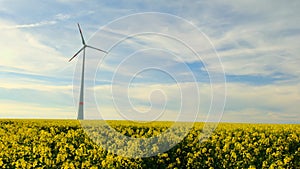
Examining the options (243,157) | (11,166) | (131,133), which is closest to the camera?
(11,166)

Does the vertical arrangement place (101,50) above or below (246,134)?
above

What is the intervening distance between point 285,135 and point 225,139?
1.99 metres

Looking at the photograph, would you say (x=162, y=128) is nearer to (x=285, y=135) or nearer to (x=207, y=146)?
(x=207, y=146)

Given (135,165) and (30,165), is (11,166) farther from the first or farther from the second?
(135,165)

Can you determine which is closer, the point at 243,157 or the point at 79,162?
the point at 79,162

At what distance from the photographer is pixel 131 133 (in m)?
14.0

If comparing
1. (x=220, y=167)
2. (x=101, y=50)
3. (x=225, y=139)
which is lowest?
(x=220, y=167)

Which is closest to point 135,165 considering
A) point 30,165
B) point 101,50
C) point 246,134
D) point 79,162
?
point 79,162

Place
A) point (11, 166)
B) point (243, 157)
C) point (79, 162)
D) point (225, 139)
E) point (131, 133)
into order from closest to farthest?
point (79, 162) → point (11, 166) → point (243, 157) → point (225, 139) → point (131, 133)

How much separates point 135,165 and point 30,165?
262cm

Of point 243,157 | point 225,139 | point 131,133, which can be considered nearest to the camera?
point 243,157

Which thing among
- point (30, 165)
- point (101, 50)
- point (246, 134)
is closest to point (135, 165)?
point (30, 165)

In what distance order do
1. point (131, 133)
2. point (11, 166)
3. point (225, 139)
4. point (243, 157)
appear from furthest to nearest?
point (131, 133)
point (225, 139)
point (243, 157)
point (11, 166)

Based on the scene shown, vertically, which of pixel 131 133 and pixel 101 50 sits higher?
pixel 101 50
